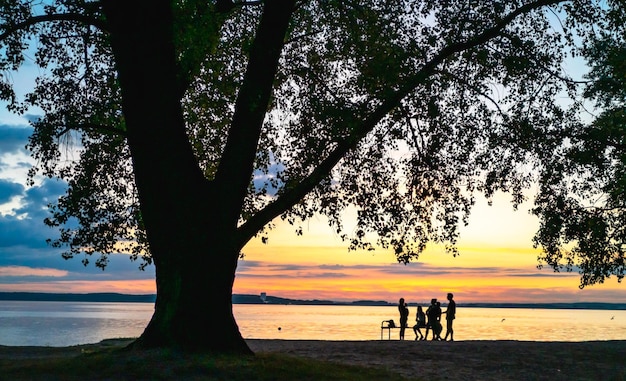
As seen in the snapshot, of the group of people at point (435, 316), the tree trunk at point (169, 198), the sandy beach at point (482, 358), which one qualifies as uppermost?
the tree trunk at point (169, 198)

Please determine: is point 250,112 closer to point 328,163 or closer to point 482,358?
point 328,163

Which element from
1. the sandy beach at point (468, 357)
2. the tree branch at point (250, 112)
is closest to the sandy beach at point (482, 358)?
the sandy beach at point (468, 357)

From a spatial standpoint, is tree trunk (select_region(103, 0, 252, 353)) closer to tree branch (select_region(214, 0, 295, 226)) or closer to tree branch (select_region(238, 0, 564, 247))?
tree branch (select_region(214, 0, 295, 226))

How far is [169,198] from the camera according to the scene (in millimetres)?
15719

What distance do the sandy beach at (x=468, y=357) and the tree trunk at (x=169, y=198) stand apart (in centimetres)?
332

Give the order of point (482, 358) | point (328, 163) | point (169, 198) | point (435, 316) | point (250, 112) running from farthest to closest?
1. point (435, 316)
2. point (482, 358)
3. point (328, 163)
4. point (250, 112)
5. point (169, 198)

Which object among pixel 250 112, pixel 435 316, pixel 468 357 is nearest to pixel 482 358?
pixel 468 357

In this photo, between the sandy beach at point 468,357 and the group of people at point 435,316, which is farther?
the group of people at point 435,316

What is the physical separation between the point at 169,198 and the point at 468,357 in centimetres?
1123

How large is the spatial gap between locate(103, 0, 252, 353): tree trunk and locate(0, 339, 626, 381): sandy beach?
10.9 ft

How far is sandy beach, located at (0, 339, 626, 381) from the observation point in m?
18.3

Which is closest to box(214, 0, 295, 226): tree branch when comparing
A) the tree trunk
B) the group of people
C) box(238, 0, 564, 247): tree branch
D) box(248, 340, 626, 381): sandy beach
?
the tree trunk

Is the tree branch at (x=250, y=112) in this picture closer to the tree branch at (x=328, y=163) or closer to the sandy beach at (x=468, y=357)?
the tree branch at (x=328, y=163)

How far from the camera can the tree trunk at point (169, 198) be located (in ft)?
50.3
